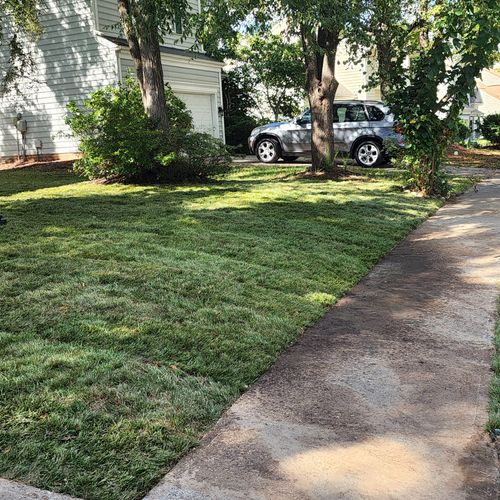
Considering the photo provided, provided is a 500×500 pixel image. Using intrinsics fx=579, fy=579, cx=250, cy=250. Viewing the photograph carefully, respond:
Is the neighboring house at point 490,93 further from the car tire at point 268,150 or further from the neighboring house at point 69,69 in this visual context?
the car tire at point 268,150

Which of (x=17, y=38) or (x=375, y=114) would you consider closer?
(x=375, y=114)

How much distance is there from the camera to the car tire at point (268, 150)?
1684 centimetres

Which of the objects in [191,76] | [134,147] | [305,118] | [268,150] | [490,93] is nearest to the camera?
[134,147]

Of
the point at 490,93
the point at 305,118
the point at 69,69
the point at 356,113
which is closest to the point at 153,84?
the point at 305,118

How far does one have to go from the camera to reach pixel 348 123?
1536cm

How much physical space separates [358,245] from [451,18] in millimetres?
4510

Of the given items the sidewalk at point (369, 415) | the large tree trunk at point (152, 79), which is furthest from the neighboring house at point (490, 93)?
the sidewalk at point (369, 415)

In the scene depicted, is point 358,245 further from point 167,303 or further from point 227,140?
point 227,140

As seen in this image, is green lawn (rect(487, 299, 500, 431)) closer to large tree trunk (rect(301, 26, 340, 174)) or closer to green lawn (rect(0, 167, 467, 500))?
green lawn (rect(0, 167, 467, 500))

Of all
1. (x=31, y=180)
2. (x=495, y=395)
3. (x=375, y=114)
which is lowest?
(x=495, y=395)

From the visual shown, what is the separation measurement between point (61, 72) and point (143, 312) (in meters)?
15.2

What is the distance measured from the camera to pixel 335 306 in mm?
4855

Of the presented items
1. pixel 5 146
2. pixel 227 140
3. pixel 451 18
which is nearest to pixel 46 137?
pixel 5 146

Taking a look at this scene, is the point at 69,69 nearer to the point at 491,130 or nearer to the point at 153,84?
the point at 153,84
